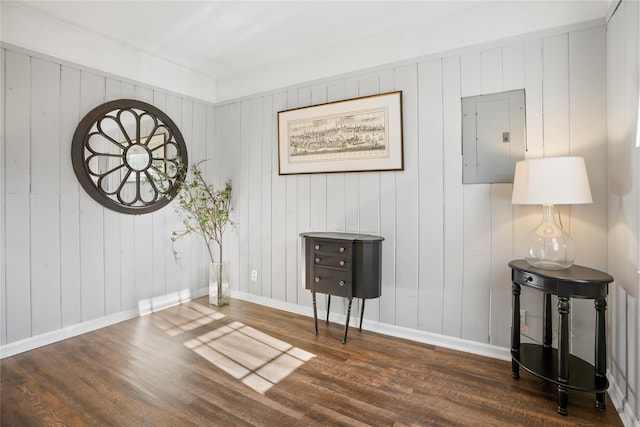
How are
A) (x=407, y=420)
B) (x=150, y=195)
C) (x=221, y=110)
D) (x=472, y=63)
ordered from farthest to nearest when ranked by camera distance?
(x=221, y=110), (x=150, y=195), (x=472, y=63), (x=407, y=420)

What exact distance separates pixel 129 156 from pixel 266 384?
2402mm

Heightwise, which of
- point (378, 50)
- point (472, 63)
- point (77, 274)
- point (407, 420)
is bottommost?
point (407, 420)

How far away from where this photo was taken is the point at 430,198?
2641mm

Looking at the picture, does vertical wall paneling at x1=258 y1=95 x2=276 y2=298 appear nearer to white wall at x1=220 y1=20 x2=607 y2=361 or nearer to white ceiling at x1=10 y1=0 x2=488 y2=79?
white wall at x1=220 y1=20 x2=607 y2=361

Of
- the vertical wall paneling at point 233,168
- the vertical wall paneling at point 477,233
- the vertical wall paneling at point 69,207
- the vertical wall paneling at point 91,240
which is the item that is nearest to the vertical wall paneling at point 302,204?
the vertical wall paneling at point 233,168

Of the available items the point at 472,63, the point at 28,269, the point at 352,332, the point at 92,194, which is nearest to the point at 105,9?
the point at 92,194

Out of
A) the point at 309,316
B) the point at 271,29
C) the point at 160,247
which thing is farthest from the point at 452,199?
the point at 160,247

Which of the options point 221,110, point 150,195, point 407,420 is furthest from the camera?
point 221,110

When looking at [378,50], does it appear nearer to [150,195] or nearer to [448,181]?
[448,181]

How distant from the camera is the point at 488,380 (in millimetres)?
2090

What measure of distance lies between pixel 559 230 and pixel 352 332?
5.63ft

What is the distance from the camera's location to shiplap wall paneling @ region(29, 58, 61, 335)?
8.41 ft

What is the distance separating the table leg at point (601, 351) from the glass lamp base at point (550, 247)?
26 cm

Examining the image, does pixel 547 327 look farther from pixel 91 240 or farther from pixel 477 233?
pixel 91 240
